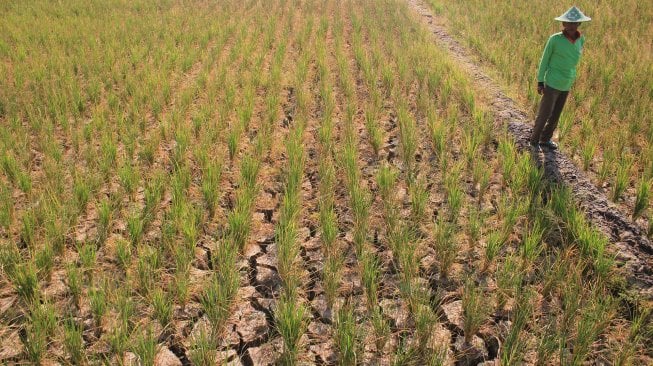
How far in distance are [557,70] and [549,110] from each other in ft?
1.13

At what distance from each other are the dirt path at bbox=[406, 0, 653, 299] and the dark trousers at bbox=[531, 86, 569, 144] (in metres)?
0.20

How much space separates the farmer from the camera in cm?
361

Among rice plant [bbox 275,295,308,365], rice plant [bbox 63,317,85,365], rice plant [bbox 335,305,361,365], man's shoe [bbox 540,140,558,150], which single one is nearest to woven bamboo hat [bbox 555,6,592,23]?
man's shoe [bbox 540,140,558,150]

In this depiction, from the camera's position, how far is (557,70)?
3699mm

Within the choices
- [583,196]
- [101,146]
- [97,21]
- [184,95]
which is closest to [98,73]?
[184,95]

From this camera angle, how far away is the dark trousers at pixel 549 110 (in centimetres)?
377

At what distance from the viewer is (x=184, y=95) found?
4582mm

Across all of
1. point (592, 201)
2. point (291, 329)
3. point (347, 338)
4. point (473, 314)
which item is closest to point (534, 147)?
point (592, 201)

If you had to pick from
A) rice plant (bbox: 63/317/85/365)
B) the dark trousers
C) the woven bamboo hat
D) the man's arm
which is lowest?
rice plant (bbox: 63/317/85/365)

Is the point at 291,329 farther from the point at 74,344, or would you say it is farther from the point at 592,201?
the point at 592,201

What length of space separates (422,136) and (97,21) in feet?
21.5

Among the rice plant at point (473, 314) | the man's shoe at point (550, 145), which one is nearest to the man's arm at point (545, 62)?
the man's shoe at point (550, 145)

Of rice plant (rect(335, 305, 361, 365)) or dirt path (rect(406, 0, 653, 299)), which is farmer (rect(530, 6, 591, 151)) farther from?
rice plant (rect(335, 305, 361, 365))

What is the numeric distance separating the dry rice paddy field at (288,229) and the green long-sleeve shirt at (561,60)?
2.02ft
